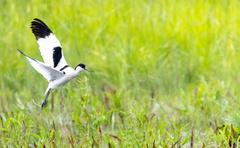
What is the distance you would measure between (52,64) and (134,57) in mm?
2368

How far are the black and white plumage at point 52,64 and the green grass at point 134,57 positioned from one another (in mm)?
913

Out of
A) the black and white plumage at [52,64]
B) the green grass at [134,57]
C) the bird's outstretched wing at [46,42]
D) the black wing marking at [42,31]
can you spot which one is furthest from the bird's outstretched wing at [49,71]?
the green grass at [134,57]

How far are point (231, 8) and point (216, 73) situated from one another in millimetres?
1040

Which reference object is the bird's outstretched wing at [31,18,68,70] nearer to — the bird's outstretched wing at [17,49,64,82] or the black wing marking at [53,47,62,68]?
the black wing marking at [53,47,62,68]

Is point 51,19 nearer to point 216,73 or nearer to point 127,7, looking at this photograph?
point 127,7

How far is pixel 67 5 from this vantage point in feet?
18.4

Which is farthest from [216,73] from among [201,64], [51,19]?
[51,19]

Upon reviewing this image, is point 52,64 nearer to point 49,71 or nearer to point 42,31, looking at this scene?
point 49,71

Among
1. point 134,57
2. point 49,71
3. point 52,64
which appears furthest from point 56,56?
point 134,57

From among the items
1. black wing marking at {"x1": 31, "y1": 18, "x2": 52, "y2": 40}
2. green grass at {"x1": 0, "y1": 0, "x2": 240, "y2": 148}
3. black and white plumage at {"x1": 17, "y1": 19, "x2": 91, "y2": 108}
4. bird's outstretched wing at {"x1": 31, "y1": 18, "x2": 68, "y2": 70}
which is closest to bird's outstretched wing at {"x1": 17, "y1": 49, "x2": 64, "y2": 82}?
black and white plumage at {"x1": 17, "y1": 19, "x2": 91, "y2": 108}

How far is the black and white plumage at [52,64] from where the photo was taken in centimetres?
229

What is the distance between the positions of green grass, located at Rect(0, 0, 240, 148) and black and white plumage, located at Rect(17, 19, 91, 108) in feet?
3.00

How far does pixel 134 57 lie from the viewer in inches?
191

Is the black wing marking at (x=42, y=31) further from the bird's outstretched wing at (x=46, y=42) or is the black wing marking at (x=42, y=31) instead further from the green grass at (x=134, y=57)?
the green grass at (x=134, y=57)
